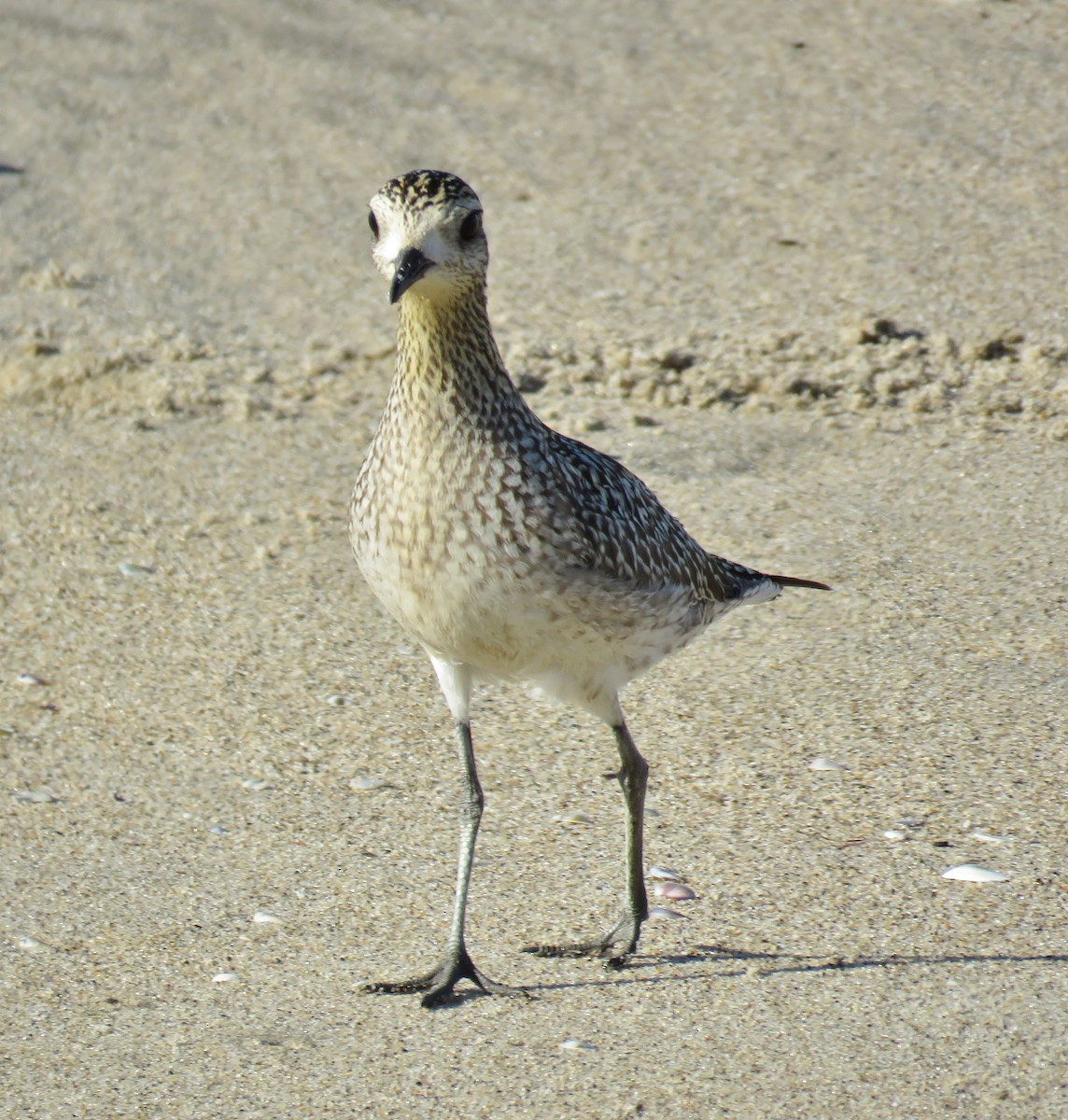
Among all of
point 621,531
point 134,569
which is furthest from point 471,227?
point 134,569

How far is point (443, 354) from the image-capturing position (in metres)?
4.41

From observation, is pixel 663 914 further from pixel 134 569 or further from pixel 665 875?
pixel 134 569

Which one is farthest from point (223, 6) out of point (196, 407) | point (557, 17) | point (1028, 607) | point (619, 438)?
point (1028, 607)

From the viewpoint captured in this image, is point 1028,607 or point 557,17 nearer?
point 1028,607

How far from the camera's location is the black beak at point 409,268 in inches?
163

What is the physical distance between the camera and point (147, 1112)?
3.97m

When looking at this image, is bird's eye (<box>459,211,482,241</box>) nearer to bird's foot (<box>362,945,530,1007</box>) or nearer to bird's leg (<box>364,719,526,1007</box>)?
bird's leg (<box>364,719,526,1007</box>)

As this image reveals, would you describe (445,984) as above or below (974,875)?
below

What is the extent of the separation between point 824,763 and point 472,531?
5.79ft

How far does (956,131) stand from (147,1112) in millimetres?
7688

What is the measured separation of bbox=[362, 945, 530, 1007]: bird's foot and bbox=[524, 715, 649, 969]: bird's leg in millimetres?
226

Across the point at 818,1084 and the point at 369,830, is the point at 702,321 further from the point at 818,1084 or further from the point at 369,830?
the point at 818,1084

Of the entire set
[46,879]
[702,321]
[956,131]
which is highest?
[956,131]

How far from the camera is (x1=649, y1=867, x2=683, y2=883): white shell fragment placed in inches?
197
